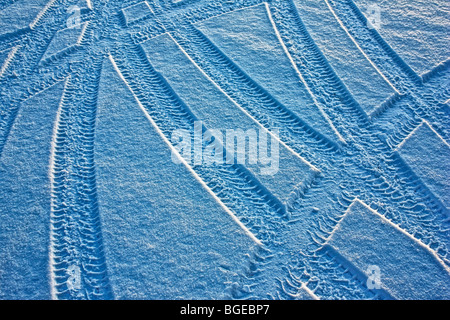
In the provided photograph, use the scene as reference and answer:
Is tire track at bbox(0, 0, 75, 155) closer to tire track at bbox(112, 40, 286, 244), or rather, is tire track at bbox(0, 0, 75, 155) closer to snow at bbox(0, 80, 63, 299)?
snow at bbox(0, 80, 63, 299)

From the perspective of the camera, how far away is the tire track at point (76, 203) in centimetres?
186

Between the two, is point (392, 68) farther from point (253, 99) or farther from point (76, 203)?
point (76, 203)

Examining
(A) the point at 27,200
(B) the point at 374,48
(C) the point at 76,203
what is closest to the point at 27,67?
(A) the point at 27,200

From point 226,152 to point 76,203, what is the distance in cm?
92

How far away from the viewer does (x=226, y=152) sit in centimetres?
230

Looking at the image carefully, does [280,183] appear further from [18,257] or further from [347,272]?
[18,257]

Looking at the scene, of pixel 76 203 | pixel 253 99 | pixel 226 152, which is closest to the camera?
pixel 76 203

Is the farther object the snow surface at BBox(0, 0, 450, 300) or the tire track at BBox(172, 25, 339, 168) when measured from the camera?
the tire track at BBox(172, 25, 339, 168)

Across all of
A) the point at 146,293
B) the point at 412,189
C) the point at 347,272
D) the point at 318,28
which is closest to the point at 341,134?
the point at 412,189

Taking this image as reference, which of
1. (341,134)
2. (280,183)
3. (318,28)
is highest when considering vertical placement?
(318,28)

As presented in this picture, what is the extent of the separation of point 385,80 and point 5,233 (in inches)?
102

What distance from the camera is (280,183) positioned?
214cm

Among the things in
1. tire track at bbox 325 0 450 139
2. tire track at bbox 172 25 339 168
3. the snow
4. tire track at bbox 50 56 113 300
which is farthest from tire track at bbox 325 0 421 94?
the snow

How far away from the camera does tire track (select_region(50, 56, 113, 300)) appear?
1863 millimetres
